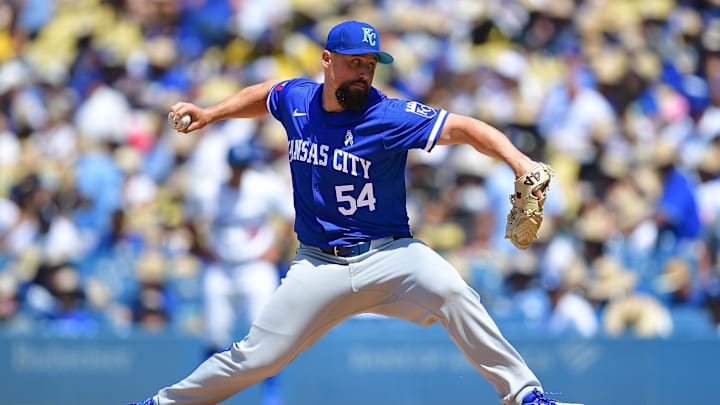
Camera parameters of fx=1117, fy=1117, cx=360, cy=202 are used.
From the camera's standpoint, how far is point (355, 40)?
537 centimetres

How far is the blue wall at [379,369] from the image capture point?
8.87m

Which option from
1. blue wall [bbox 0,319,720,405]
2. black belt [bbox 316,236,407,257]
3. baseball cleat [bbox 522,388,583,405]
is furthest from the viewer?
blue wall [bbox 0,319,720,405]

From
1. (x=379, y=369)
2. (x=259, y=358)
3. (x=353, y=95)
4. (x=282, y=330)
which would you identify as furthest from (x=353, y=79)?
(x=379, y=369)

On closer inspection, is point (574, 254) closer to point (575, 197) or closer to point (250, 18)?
point (575, 197)

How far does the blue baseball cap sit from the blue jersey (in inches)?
10.4

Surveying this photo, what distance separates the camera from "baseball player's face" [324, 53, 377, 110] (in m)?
5.42

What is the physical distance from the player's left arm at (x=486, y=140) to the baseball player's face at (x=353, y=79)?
45cm

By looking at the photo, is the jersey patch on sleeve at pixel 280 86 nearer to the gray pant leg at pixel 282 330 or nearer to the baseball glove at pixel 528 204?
the gray pant leg at pixel 282 330

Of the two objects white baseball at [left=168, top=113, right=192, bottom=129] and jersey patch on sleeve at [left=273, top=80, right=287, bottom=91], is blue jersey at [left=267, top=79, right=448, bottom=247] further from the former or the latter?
white baseball at [left=168, top=113, right=192, bottom=129]

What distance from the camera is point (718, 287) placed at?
31.1ft

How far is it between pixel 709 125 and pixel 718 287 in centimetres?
226

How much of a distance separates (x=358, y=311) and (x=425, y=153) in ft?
17.7

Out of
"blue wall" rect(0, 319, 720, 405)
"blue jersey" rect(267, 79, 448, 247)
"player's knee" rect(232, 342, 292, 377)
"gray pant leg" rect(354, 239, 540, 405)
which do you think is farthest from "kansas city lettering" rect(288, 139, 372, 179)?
"blue wall" rect(0, 319, 720, 405)

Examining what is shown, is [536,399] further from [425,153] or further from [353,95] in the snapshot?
[425,153]
